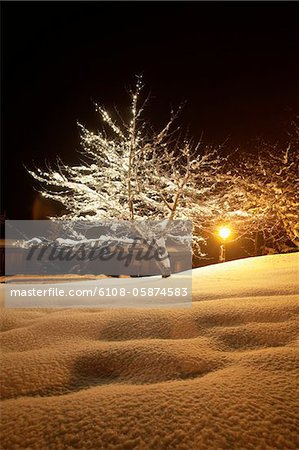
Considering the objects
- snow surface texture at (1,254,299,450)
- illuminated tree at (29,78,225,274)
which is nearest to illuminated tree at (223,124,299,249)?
illuminated tree at (29,78,225,274)

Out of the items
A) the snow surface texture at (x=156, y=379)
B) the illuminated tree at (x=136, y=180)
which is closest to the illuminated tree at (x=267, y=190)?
the illuminated tree at (x=136, y=180)

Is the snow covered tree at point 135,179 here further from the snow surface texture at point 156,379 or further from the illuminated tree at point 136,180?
the snow surface texture at point 156,379

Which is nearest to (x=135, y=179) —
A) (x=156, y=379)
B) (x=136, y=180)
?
(x=136, y=180)

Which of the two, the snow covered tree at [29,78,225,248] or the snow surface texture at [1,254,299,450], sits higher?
the snow covered tree at [29,78,225,248]

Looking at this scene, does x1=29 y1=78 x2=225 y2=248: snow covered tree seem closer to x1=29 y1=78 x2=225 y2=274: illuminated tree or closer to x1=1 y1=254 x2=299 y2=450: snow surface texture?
x1=29 y1=78 x2=225 y2=274: illuminated tree

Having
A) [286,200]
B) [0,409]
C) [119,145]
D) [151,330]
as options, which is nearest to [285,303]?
[151,330]

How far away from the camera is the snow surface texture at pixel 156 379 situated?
97cm

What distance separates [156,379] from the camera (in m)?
1.38

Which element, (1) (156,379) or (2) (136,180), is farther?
(2) (136,180)

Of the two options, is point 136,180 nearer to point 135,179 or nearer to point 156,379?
point 135,179

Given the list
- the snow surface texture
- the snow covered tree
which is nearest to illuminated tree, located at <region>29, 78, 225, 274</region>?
the snow covered tree

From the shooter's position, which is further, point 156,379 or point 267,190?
point 267,190

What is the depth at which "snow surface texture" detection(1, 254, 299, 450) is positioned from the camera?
3.17ft

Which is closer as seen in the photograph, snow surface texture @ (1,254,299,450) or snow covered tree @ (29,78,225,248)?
snow surface texture @ (1,254,299,450)
